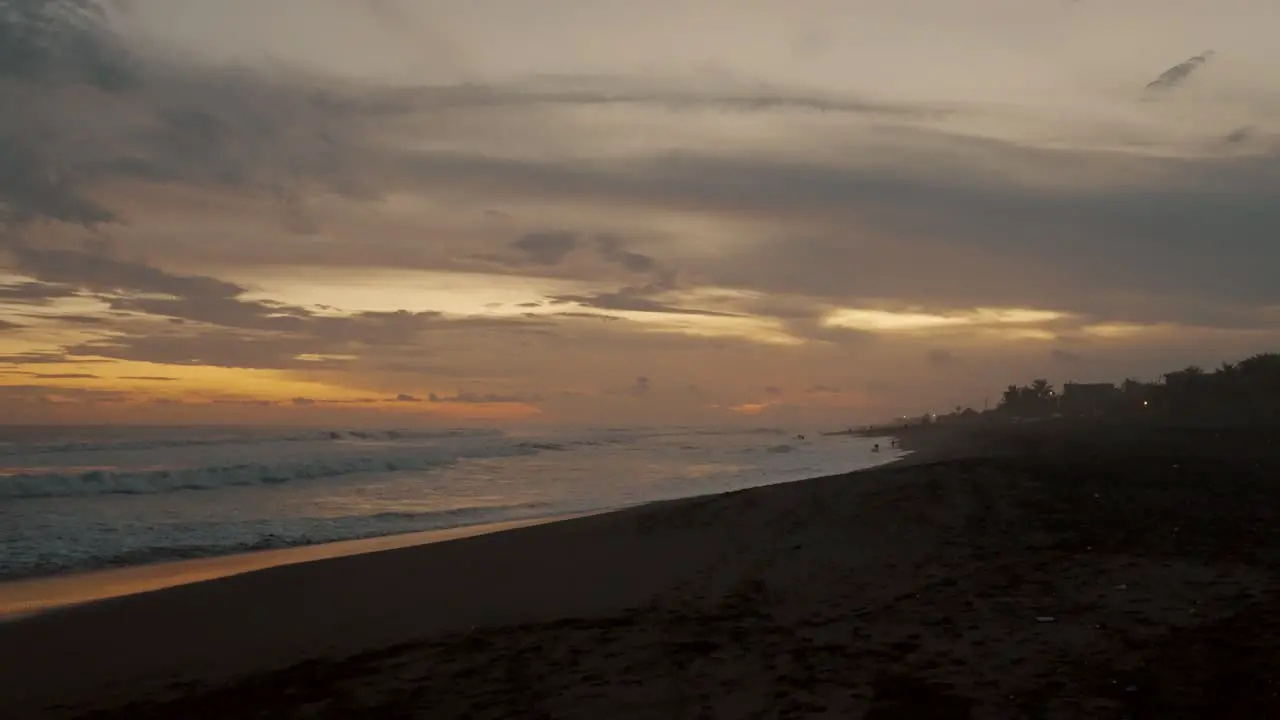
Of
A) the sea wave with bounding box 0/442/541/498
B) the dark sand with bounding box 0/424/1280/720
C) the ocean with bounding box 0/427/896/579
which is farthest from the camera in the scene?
the sea wave with bounding box 0/442/541/498

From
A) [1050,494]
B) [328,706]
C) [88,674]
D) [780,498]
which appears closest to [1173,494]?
[1050,494]

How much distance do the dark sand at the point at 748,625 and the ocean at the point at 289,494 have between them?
512cm

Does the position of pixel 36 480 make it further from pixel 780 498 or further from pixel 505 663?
pixel 505 663

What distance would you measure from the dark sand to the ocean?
5.12 meters

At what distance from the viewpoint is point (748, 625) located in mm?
8883

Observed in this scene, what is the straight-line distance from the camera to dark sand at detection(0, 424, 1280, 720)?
6.64 metres

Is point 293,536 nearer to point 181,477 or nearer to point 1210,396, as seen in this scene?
point 181,477

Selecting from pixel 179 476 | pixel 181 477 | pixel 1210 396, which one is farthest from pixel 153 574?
pixel 1210 396

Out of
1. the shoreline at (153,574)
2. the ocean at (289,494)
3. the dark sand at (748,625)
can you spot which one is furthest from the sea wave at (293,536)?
the dark sand at (748,625)

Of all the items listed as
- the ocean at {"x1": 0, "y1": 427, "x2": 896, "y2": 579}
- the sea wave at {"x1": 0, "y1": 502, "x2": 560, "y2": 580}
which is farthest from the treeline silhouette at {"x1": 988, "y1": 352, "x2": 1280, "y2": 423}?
the sea wave at {"x1": 0, "y1": 502, "x2": 560, "y2": 580}

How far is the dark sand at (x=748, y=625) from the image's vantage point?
6.64 metres

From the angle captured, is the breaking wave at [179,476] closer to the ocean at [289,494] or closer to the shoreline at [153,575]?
the ocean at [289,494]

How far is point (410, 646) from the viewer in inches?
355

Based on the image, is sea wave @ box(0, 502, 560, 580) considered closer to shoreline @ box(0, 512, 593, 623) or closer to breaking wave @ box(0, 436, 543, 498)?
shoreline @ box(0, 512, 593, 623)
